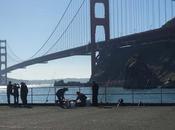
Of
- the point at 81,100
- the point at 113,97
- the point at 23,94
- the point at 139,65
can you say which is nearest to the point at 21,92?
the point at 23,94

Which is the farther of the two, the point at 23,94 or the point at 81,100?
the point at 23,94

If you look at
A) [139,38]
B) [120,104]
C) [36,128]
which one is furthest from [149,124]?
[139,38]

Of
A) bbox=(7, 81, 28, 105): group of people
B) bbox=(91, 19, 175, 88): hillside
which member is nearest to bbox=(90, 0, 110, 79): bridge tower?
bbox=(91, 19, 175, 88): hillside

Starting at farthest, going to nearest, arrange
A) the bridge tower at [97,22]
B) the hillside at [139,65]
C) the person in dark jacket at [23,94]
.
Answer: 1. the hillside at [139,65]
2. the bridge tower at [97,22]
3. the person in dark jacket at [23,94]

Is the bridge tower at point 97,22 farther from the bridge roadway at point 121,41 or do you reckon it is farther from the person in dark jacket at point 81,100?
the person in dark jacket at point 81,100

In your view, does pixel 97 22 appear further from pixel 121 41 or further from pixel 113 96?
pixel 113 96

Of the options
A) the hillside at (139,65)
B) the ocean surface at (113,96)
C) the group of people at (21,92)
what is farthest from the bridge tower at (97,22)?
the group of people at (21,92)

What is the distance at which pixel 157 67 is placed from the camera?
94.6m

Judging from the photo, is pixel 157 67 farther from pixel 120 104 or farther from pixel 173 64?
pixel 120 104

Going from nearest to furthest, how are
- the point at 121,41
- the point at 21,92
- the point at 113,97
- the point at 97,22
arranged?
the point at 21,92 → the point at 113,97 → the point at 121,41 → the point at 97,22

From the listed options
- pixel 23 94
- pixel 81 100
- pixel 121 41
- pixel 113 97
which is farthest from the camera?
pixel 121 41

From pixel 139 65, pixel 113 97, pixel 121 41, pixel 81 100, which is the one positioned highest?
pixel 121 41

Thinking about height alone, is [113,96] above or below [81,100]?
below

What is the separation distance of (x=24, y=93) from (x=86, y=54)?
51273mm
